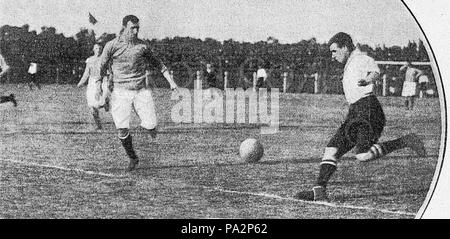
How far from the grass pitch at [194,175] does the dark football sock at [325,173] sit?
0.63ft

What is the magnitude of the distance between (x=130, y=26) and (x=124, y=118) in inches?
40.9

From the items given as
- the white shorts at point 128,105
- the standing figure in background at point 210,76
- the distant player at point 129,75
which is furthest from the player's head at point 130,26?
the standing figure in background at point 210,76

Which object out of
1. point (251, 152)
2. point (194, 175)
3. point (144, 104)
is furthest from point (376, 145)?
point (144, 104)

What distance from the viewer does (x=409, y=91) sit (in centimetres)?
1368

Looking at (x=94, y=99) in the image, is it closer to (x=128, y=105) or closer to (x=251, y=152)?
(x=128, y=105)

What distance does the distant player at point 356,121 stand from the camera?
777 centimetres

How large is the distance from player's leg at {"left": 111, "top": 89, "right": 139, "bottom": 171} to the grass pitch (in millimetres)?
163

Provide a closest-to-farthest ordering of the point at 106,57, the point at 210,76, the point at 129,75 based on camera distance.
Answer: the point at 106,57 < the point at 129,75 < the point at 210,76

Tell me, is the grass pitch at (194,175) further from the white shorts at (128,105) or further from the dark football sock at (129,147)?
the white shorts at (128,105)

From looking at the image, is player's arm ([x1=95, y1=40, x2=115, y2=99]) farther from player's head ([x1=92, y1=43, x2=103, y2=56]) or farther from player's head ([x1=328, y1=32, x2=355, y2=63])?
player's head ([x1=328, y1=32, x2=355, y2=63])

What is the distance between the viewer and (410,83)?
12773mm

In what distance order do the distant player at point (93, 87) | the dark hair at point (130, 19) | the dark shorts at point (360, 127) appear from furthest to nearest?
1. the distant player at point (93, 87)
2. the dark hair at point (130, 19)
3. the dark shorts at point (360, 127)

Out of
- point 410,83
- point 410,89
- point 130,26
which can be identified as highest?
point 130,26

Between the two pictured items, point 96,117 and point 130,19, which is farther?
point 96,117
